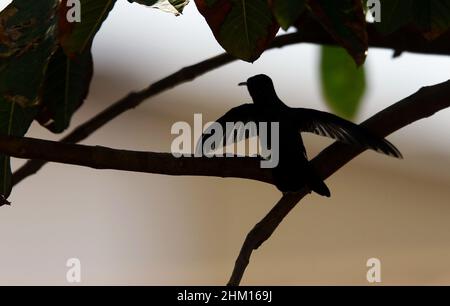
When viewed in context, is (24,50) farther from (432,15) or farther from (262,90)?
(432,15)

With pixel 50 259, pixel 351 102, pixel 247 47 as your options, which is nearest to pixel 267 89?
pixel 351 102

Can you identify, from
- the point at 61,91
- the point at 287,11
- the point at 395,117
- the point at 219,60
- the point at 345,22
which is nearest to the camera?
the point at 287,11

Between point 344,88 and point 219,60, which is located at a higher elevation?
point 219,60

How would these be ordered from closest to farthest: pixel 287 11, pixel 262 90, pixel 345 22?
pixel 287 11 → pixel 345 22 → pixel 262 90

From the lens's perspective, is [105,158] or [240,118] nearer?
[105,158]

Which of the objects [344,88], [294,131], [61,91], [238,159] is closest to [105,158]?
[238,159]

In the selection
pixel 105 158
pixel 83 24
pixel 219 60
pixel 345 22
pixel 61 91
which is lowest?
pixel 105 158

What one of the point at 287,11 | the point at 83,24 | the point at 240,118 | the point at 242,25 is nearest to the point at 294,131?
the point at 240,118

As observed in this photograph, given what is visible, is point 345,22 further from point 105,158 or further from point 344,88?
point 344,88

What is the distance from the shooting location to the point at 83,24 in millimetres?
1768

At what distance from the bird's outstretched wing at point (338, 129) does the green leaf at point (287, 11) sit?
1.65ft

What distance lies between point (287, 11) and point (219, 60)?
127cm
